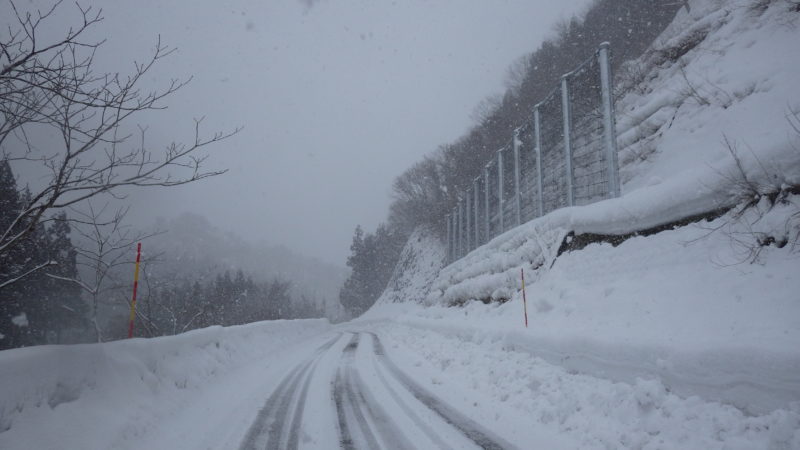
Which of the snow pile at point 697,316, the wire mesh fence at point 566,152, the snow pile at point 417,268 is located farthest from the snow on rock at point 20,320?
the snow pile at point 697,316

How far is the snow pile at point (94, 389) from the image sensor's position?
3.42m

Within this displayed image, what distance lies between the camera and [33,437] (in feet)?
11.0

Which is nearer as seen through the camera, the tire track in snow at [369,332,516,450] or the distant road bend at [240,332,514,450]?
the tire track in snow at [369,332,516,450]

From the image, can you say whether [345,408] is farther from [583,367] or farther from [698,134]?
[698,134]

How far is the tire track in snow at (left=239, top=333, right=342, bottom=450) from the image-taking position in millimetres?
4066

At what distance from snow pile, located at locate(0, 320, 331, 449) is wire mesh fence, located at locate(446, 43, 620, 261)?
9240mm

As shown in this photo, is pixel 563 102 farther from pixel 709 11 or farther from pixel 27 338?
pixel 27 338

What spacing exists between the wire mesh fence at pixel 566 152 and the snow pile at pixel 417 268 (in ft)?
65.1

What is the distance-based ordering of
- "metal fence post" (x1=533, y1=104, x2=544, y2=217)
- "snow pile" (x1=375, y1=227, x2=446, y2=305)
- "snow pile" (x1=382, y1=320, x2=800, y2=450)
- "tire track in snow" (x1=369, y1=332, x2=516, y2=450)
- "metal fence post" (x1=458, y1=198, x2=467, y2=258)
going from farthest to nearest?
"snow pile" (x1=375, y1=227, x2=446, y2=305) < "metal fence post" (x1=458, y1=198, x2=467, y2=258) < "metal fence post" (x1=533, y1=104, x2=544, y2=217) < "tire track in snow" (x1=369, y1=332, x2=516, y2=450) < "snow pile" (x1=382, y1=320, x2=800, y2=450)

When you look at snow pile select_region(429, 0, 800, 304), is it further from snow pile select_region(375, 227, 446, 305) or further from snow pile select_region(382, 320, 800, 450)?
snow pile select_region(375, 227, 446, 305)

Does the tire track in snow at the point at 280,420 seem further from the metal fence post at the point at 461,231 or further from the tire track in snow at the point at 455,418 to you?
the metal fence post at the point at 461,231

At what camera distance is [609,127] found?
28.9 ft

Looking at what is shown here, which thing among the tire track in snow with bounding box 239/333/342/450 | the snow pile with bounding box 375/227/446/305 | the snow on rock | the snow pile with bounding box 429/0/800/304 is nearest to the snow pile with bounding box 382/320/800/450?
the tire track in snow with bounding box 239/333/342/450

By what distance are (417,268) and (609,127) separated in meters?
34.0
